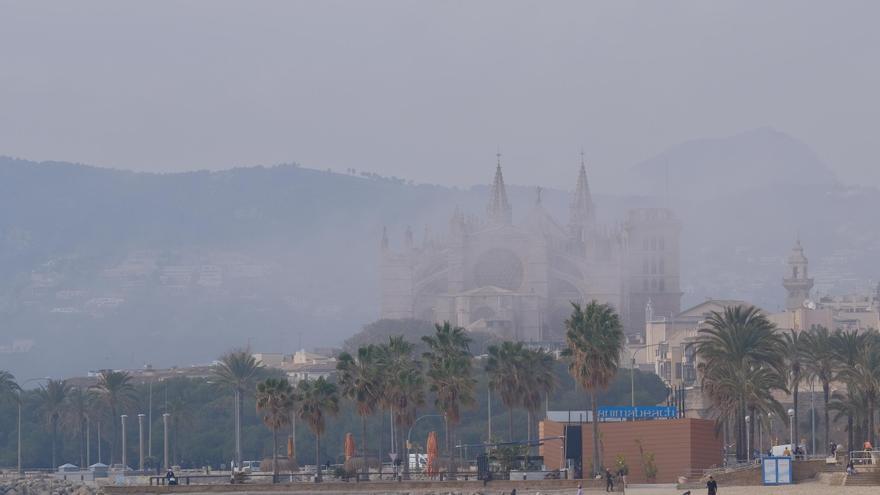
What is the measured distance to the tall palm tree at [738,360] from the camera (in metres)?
88.5

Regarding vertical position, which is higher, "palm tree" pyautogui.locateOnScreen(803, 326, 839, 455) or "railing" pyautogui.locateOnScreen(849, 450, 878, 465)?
"palm tree" pyautogui.locateOnScreen(803, 326, 839, 455)

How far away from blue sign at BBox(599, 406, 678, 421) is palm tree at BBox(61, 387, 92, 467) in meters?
66.8

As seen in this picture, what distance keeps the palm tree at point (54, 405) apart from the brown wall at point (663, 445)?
75.1 meters

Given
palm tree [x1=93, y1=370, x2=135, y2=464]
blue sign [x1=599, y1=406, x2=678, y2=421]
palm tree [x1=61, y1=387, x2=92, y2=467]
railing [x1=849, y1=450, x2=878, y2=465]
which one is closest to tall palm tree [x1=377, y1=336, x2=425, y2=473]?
blue sign [x1=599, y1=406, x2=678, y2=421]

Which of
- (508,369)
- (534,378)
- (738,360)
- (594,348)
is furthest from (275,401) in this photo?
(738,360)

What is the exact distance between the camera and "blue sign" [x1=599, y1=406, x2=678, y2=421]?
97.8 meters

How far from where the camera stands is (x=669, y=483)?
88.6 meters

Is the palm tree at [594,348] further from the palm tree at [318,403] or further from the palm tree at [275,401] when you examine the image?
the palm tree at [275,401]

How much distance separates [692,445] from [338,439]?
66.5 metres

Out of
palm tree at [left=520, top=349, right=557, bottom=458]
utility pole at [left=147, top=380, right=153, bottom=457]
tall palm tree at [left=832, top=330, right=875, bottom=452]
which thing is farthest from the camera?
utility pole at [left=147, top=380, right=153, bottom=457]

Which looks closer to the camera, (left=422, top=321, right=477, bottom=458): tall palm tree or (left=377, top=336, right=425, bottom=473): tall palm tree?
(left=422, top=321, right=477, bottom=458): tall palm tree

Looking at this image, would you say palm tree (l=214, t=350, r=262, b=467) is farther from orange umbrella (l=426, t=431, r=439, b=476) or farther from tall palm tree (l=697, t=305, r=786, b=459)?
tall palm tree (l=697, t=305, r=786, b=459)

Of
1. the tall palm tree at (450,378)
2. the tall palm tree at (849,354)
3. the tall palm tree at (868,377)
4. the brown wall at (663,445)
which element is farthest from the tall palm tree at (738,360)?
the tall palm tree at (450,378)

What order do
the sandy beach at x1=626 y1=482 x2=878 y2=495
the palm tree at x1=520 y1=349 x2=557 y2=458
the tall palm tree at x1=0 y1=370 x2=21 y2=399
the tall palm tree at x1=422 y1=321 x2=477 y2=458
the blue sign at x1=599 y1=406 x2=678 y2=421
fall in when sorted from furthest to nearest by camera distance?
the tall palm tree at x1=0 y1=370 x2=21 y2=399, the palm tree at x1=520 y1=349 x2=557 y2=458, the tall palm tree at x1=422 y1=321 x2=477 y2=458, the blue sign at x1=599 y1=406 x2=678 y2=421, the sandy beach at x1=626 y1=482 x2=878 y2=495
